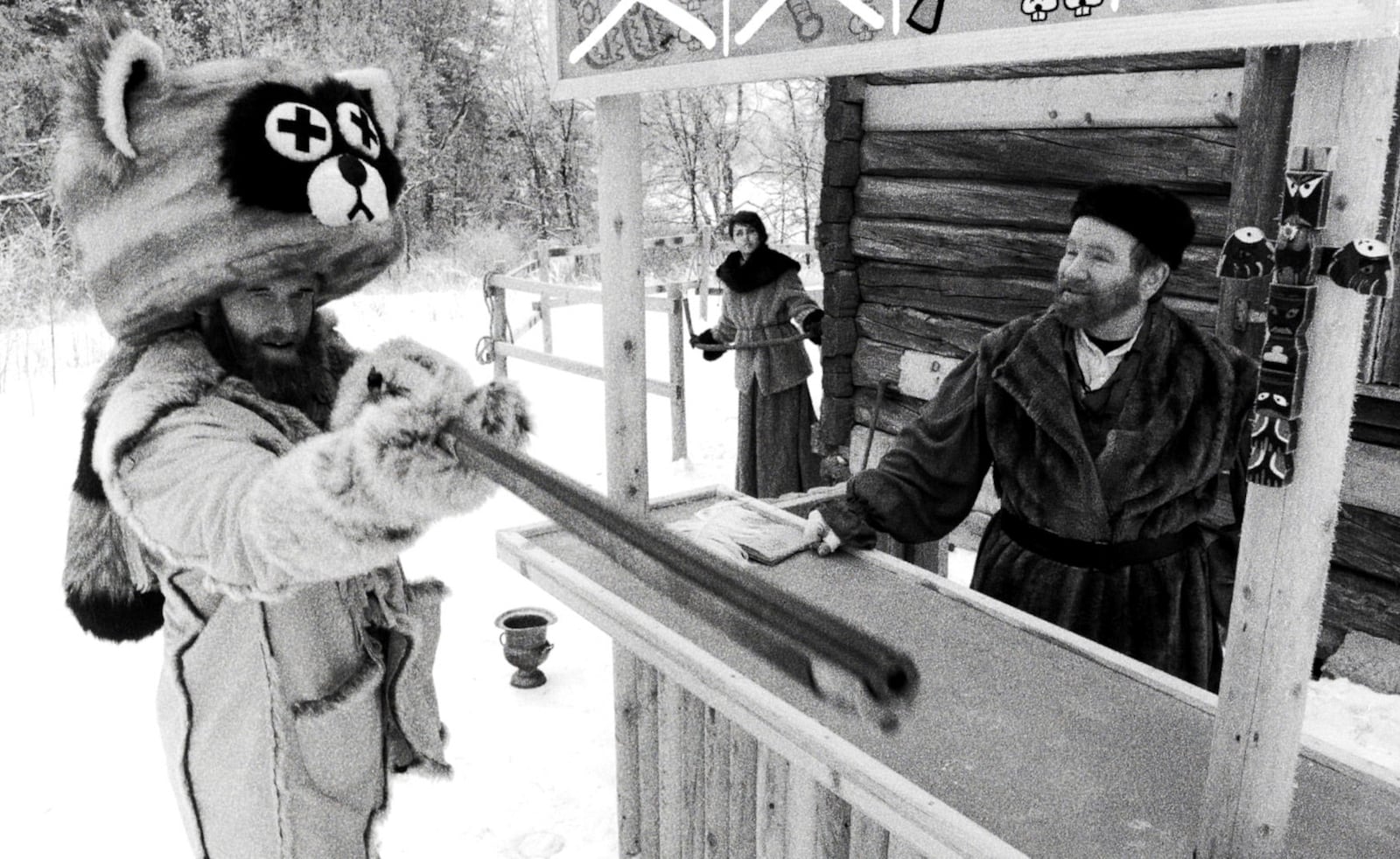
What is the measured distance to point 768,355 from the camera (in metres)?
A: 6.01

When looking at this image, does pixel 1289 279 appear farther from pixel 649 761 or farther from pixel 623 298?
pixel 649 761

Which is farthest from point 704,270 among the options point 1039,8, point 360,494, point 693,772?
point 1039,8

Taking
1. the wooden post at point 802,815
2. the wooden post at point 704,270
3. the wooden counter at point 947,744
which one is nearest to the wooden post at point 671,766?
the wooden counter at point 947,744

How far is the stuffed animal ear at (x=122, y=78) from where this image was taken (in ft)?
5.84

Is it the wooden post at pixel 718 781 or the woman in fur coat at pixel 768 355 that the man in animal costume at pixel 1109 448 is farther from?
the woman in fur coat at pixel 768 355

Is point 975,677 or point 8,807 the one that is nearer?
point 975,677

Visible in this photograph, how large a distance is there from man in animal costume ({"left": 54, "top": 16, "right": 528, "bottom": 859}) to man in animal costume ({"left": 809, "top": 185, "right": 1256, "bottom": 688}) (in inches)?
45.8

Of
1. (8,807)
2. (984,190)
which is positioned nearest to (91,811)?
(8,807)

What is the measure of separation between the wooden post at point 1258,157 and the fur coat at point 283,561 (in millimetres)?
3235

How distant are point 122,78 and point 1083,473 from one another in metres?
2.12

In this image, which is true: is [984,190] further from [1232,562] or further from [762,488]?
[1232,562]

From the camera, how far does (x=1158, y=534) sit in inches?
89.4

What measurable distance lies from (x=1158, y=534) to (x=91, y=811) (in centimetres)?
368

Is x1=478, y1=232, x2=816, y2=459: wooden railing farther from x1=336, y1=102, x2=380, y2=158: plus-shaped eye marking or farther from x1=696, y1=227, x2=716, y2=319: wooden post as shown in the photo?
x1=336, y1=102, x2=380, y2=158: plus-shaped eye marking
